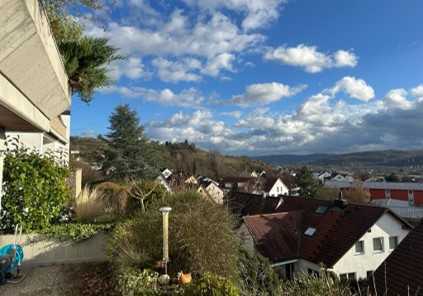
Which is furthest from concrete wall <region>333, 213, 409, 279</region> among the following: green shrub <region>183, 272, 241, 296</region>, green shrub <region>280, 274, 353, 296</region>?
green shrub <region>183, 272, 241, 296</region>

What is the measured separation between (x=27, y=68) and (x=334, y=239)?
56.8 ft

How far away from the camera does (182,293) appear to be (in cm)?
334

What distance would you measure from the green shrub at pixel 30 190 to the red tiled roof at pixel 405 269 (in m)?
8.27

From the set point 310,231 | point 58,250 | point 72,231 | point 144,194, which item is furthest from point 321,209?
point 58,250

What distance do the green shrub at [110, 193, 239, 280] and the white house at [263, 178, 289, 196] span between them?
45.3m

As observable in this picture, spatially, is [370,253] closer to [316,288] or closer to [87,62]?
[316,288]

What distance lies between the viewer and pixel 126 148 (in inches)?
990

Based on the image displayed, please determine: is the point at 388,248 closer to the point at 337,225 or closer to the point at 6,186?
the point at 337,225

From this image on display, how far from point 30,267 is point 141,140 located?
67.4ft

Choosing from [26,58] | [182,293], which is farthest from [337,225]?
[26,58]

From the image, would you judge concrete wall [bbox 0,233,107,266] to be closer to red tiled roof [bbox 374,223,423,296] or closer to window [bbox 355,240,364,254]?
red tiled roof [bbox 374,223,423,296]

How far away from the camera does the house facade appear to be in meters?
2.52

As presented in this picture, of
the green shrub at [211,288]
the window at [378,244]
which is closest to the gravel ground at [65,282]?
the green shrub at [211,288]

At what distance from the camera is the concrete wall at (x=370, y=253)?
15.8 metres
